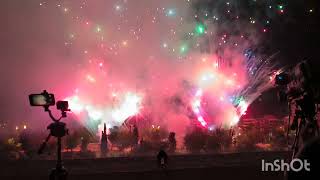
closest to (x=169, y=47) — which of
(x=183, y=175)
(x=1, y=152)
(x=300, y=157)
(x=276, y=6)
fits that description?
(x=276, y=6)

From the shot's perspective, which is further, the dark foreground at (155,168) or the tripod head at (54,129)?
the dark foreground at (155,168)

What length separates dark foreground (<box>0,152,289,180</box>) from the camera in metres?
12.2

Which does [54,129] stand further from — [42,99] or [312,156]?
[312,156]

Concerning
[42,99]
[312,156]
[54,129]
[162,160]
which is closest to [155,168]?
[162,160]

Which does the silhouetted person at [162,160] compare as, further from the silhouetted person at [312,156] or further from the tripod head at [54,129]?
the silhouetted person at [312,156]

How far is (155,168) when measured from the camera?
46.8ft

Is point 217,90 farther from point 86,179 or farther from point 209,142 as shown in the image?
point 86,179

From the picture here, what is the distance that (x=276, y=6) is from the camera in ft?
94.0

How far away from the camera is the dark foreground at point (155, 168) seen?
12.2 metres

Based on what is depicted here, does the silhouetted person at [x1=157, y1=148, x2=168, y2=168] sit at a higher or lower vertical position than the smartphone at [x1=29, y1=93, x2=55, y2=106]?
lower

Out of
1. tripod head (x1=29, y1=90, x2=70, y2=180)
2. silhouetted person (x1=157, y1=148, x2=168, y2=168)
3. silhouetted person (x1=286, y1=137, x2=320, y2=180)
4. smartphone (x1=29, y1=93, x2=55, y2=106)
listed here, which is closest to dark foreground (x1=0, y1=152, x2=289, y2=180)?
silhouetted person (x1=157, y1=148, x2=168, y2=168)

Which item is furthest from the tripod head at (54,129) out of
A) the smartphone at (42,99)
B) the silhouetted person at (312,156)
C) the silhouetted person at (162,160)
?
the silhouetted person at (312,156)

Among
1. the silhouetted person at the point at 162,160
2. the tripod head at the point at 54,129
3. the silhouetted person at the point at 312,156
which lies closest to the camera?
the silhouetted person at the point at 312,156

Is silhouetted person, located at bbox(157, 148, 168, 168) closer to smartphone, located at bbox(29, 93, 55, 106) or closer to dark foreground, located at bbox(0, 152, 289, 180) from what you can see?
dark foreground, located at bbox(0, 152, 289, 180)
